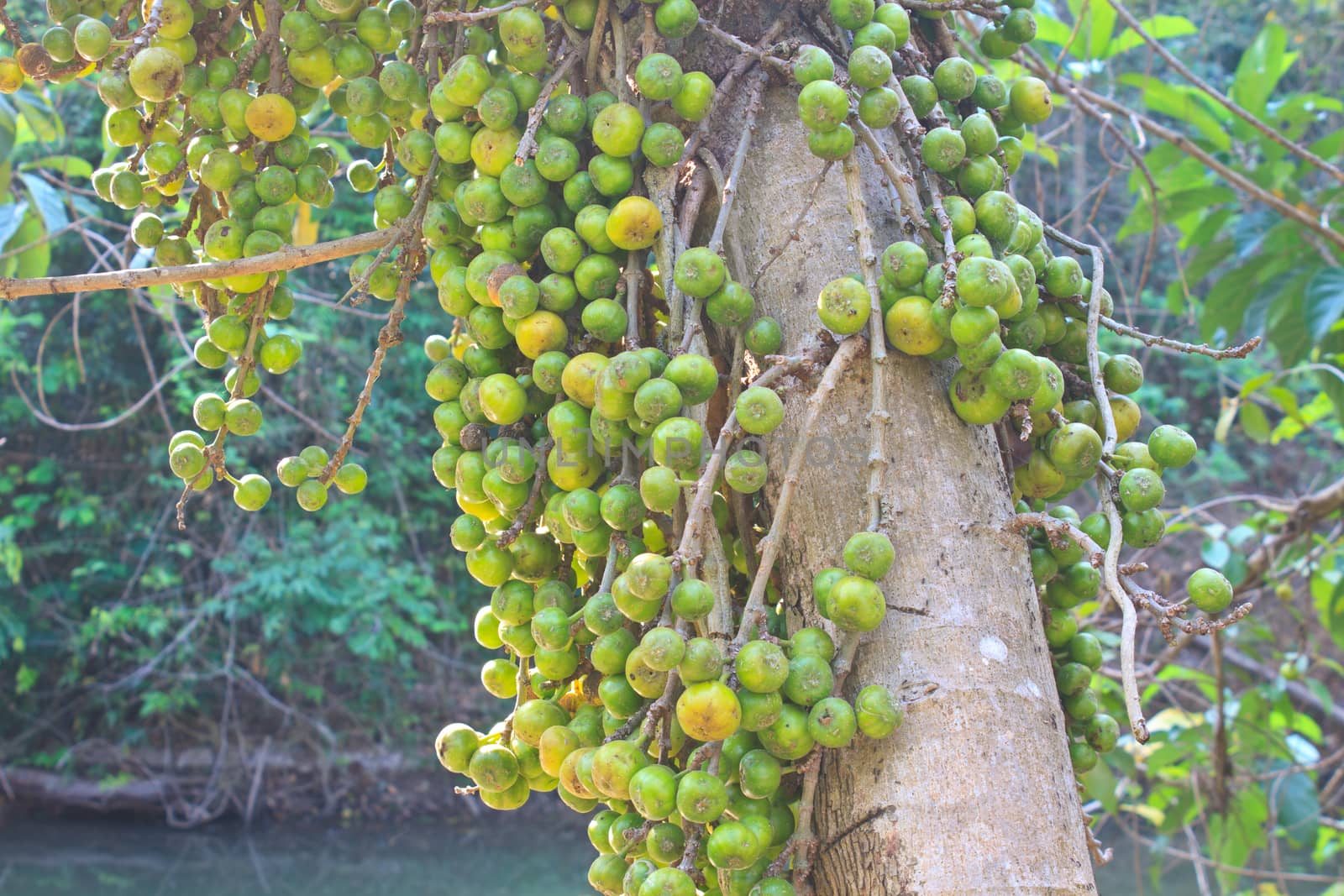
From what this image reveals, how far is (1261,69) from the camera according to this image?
9.50 ft

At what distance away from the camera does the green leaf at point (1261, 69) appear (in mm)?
2879

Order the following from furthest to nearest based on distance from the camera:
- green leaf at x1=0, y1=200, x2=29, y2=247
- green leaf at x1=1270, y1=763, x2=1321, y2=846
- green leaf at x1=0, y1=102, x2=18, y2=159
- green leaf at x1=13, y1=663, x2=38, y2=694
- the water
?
1. green leaf at x1=13, y1=663, x2=38, y2=694
2. the water
3. green leaf at x1=1270, y1=763, x2=1321, y2=846
4. green leaf at x1=0, y1=200, x2=29, y2=247
5. green leaf at x1=0, y1=102, x2=18, y2=159

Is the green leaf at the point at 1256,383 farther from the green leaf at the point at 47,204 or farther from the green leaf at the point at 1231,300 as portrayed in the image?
the green leaf at the point at 47,204

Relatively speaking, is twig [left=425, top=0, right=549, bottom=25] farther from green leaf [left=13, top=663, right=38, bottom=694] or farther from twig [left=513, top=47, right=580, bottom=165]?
green leaf [left=13, top=663, right=38, bottom=694]

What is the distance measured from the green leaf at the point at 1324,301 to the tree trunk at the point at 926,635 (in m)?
1.94

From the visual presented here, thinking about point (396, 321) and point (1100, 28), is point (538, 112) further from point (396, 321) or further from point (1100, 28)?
point (1100, 28)

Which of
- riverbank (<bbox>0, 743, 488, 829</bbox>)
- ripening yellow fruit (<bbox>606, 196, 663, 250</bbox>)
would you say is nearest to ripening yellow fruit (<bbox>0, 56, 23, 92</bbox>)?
ripening yellow fruit (<bbox>606, 196, 663, 250</bbox>)

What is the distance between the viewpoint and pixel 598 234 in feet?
3.26

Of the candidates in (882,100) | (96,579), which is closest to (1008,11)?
(882,100)

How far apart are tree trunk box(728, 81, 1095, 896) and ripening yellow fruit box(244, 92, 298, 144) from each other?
1.59ft

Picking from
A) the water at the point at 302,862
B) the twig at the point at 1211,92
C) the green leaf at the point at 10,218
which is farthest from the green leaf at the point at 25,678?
the twig at the point at 1211,92

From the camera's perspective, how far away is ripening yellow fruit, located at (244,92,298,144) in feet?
3.56

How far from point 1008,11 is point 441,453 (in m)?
0.78

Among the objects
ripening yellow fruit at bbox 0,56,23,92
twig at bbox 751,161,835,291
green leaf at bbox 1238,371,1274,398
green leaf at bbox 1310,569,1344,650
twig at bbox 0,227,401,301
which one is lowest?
green leaf at bbox 1310,569,1344,650
